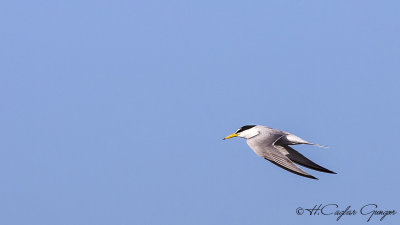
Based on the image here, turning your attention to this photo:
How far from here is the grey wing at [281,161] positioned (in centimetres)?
1690

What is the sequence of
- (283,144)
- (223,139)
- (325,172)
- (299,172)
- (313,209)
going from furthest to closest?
1. (223,139)
2. (283,144)
3. (313,209)
4. (325,172)
5. (299,172)

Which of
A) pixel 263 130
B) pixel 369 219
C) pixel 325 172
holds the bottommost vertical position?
pixel 369 219

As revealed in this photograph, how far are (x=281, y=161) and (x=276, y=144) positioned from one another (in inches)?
131

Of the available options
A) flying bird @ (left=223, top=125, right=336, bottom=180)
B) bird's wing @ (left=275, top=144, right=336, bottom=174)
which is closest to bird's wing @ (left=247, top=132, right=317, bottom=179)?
flying bird @ (left=223, top=125, right=336, bottom=180)

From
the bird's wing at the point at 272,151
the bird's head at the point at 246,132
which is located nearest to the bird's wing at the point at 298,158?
the bird's wing at the point at 272,151

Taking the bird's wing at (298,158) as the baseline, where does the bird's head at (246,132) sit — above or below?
above

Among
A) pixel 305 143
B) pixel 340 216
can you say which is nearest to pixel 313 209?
pixel 340 216

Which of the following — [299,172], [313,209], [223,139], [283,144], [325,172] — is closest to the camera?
[299,172]

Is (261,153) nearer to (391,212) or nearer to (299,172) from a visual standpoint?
(299,172)

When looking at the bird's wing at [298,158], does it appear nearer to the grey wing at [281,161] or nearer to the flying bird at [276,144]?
the flying bird at [276,144]

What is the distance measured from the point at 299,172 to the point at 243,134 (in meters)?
5.24

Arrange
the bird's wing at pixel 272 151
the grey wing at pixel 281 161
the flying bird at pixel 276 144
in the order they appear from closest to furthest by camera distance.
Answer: the grey wing at pixel 281 161 → the bird's wing at pixel 272 151 → the flying bird at pixel 276 144

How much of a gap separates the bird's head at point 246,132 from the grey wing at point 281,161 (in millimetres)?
2140

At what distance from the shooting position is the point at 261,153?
1842 centimetres
